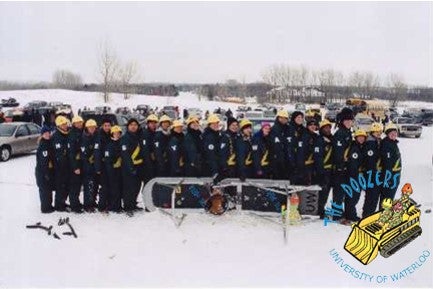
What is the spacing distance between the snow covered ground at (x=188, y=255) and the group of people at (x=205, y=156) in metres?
0.52

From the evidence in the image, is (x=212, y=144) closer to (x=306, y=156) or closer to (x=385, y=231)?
(x=306, y=156)

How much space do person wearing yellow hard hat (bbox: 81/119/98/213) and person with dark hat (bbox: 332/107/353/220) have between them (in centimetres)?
411

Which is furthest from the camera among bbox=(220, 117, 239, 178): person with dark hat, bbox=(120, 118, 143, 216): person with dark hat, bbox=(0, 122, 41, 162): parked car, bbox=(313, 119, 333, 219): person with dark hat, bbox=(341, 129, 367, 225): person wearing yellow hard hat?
bbox=(0, 122, 41, 162): parked car

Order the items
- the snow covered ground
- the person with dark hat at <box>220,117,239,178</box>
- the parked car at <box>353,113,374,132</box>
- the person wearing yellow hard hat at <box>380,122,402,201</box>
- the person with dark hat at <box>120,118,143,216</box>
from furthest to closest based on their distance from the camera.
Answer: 1. the parked car at <box>353,113,374,132</box>
2. the person with dark hat at <box>120,118,143,216</box>
3. the person with dark hat at <box>220,117,239,178</box>
4. the person wearing yellow hard hat at <box>380,122,402,201</box>
5. the snow covered ground

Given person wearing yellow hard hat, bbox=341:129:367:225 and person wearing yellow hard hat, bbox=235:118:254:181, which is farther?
person wearing yellow hard hat, bbox=235:118:254:181

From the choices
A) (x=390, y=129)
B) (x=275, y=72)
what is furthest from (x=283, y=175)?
(x=275, y=72)

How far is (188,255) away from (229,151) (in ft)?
6.87

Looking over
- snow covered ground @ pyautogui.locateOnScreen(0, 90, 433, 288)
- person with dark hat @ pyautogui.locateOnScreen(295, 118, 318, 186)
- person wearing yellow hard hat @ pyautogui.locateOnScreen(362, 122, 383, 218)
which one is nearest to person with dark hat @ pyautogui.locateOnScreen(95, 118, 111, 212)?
snow covered ground @ pyautogui.locateOnScreen(0, 90, 433, 288)

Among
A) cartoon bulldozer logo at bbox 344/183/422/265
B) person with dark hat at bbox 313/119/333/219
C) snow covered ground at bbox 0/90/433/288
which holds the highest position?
person with dark hat at bbox 313/119/333/219

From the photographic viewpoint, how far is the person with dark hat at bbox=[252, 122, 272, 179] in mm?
8000

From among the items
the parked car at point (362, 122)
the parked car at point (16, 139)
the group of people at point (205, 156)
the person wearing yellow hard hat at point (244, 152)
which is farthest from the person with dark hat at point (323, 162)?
the parked car at point (362, 122)

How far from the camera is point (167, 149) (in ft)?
26.8

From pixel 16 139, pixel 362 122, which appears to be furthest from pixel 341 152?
pixel 362 122

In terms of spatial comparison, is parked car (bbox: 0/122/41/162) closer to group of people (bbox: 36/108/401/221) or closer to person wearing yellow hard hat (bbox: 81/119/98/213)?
group of people (bbox: 36/108/401/221)
